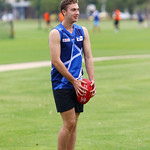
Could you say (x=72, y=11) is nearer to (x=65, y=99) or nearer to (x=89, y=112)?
(x=65, y=99)

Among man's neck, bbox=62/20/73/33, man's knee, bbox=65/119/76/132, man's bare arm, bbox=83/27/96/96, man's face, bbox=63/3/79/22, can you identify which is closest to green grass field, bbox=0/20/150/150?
man's knee, bbox=65/119/76/132

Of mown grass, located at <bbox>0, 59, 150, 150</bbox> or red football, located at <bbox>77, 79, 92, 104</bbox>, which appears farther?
mown grass, located at <bbox>0, 59, 150, 150</bbox>

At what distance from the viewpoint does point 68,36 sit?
583cm

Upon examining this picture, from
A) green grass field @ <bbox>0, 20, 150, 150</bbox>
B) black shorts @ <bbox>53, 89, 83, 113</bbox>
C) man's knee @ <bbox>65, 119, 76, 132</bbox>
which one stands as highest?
black shorts @ <bbox>53, 89, 83, 113</bbox>

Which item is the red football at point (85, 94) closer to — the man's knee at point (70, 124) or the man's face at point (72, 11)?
the man's knee at point (70, 124)

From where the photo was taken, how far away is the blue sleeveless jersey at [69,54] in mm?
5816

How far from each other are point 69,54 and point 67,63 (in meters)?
0.12

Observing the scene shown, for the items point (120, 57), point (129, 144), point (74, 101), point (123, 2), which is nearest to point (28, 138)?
point (129, 144)

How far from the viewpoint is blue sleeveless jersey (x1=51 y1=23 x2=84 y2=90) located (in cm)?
582

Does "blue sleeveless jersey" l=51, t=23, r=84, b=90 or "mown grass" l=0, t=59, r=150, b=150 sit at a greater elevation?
"blue sleeveless jersey" l=51, t=23, r=84, b=90

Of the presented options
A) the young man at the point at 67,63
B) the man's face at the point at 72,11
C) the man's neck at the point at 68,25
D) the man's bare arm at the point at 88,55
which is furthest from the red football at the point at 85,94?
the man's face at the point at 72,11

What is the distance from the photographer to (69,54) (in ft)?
19.2

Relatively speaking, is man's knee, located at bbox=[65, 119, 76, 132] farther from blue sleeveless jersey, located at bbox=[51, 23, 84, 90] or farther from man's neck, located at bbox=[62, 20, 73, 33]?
man's neck, located at bbox=[62, 20, 73, 33]

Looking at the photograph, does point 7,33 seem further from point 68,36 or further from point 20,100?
point 68,36
